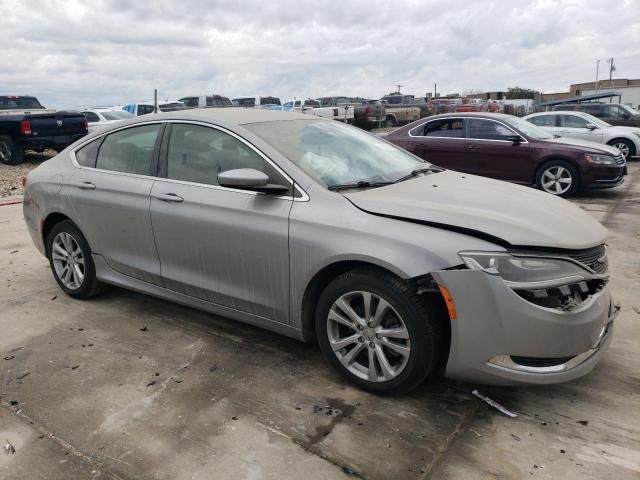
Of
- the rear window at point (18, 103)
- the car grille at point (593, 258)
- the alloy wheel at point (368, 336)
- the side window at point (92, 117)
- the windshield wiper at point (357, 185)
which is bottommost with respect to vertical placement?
the alloy wheel at point (368, 336)

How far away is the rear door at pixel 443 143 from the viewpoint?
31.9 ft

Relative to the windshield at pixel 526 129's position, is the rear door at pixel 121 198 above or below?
below

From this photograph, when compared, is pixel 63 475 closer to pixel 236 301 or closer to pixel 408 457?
pixel 236 301

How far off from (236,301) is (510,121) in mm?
7612

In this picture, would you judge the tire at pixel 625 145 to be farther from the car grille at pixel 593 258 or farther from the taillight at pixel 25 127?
the taillight at pixel 25 127

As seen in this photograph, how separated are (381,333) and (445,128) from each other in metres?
7.64

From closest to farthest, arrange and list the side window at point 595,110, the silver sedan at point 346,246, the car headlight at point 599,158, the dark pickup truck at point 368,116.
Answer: the silver sedan at point 346,246 → the car headlight at point 599,158 → the side window at point 595,110 → the dark pickup truck at point 368,116

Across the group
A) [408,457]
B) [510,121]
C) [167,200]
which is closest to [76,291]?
[167,200]

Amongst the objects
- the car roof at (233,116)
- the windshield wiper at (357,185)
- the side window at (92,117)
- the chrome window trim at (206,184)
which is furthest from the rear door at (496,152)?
the side window at (92,117)

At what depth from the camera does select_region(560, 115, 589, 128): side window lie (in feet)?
44.2

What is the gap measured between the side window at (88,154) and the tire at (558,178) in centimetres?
736

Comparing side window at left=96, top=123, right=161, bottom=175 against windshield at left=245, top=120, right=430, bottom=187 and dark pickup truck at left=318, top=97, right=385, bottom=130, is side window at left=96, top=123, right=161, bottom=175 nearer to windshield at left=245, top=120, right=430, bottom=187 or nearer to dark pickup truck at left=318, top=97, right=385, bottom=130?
windshield at left=245, top=120, right=430, bottom=187

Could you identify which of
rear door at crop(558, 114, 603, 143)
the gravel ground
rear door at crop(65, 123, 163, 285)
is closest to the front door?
rear door at crop(65, 123, 163, 285)

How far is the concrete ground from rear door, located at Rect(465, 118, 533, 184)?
569 cm
